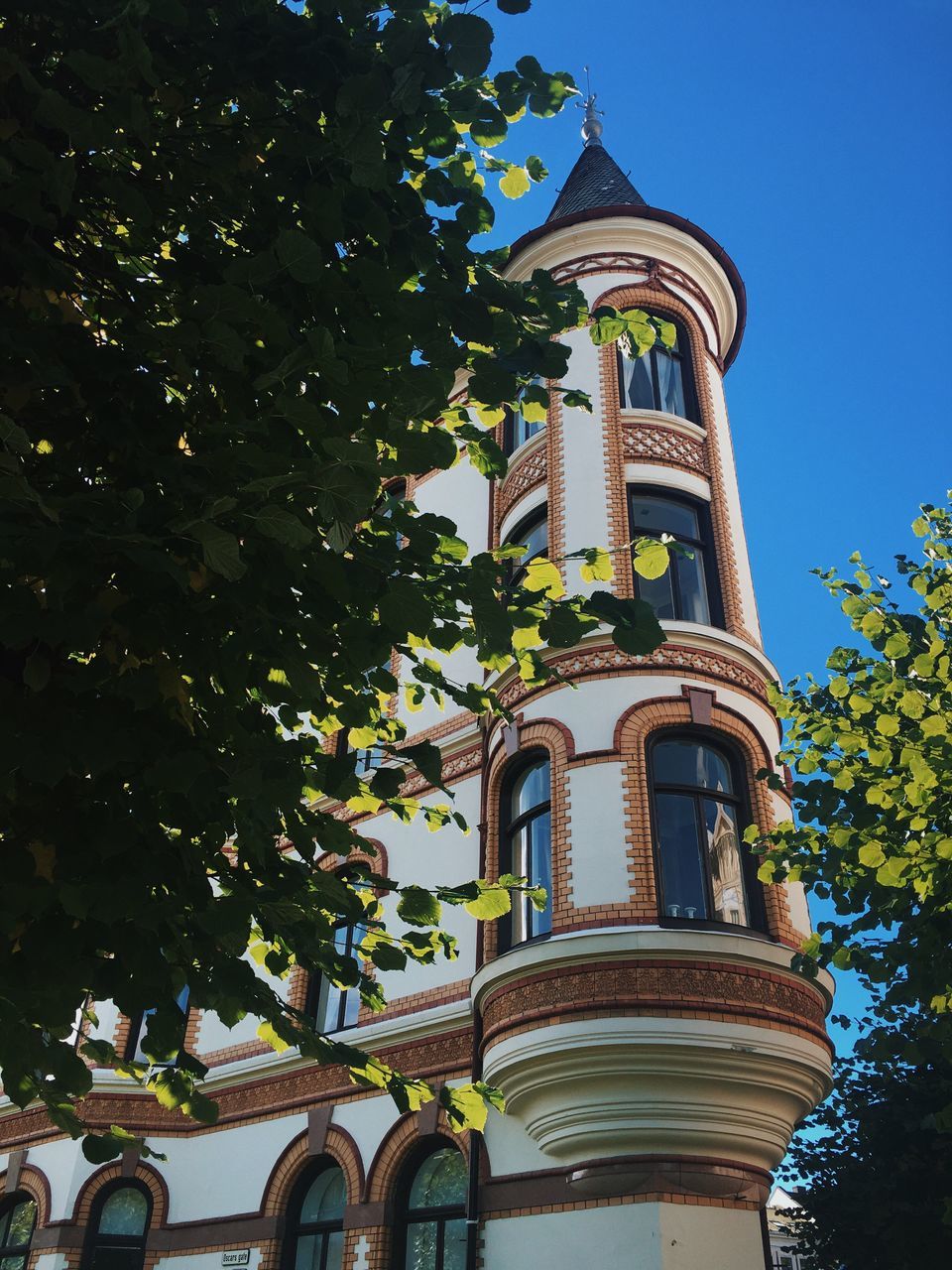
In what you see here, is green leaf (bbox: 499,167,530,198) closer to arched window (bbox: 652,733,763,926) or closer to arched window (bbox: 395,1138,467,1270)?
arched window (bbox: 652,733,763,926)

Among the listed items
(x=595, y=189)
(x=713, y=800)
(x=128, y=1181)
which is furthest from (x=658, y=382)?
(x=128, y=1181)

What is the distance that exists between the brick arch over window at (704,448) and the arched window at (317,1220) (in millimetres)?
7954

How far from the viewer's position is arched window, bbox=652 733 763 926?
10953mm

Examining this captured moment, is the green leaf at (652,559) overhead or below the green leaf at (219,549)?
overhead

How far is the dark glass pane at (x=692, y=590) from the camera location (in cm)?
1331

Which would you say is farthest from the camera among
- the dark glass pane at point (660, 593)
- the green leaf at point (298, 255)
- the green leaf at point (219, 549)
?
the dark glass pane at point (660, 593)

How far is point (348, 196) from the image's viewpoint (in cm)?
471

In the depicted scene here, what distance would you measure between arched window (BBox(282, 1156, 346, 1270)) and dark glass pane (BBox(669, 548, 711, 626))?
801 centimetres

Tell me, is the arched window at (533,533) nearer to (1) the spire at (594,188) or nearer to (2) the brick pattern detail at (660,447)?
(2) the brick pattern detail at (660,447)

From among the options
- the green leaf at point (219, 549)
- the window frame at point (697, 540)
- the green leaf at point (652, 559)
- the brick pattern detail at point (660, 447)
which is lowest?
the green leaf at point (219, 549)

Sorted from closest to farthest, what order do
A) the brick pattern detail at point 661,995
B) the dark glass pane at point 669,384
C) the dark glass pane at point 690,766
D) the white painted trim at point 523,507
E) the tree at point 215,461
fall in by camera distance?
the tree at point 215,461 → the brick pattern detail at point 661,995 → the dark glass pane at point 690,766 → the white painted trim at point 523,507 → the dark glass pane at point 669,384

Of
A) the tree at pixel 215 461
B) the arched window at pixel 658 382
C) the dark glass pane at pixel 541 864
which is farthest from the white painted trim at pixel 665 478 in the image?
the tree at pixel 215 461

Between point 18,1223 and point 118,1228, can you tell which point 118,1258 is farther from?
point 18,1223

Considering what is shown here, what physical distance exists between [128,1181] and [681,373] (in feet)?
45.8
